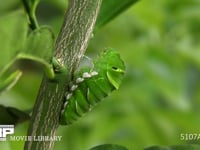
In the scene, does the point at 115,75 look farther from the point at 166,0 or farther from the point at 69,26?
the point at 166,0

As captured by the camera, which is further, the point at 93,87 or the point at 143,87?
the point at 143,87

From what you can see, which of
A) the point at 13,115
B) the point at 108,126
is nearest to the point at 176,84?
the point at 108,126

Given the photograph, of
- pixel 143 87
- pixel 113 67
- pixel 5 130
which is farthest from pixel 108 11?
pixel 143 87

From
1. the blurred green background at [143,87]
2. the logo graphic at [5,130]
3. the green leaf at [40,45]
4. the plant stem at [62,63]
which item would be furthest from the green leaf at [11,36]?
the blurred green background at [143,87]

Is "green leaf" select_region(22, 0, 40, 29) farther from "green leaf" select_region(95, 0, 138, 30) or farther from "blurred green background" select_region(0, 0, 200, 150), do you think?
"blurred green background" select_region(0, 0, 200, 150)

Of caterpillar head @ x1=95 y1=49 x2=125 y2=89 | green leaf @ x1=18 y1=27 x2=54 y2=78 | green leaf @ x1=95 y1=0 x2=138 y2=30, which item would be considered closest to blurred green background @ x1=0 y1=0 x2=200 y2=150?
green leaf @ x1=95 y1=0 x2=138 y2=30

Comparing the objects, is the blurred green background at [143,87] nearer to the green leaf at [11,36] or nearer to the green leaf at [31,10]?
the green leaf at [31,10]

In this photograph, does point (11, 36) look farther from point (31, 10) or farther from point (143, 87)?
point (143, 87)
